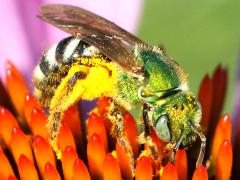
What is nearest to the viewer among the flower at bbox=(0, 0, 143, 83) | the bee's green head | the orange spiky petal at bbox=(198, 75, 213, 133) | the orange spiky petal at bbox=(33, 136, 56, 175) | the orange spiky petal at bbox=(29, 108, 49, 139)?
the bee's green head

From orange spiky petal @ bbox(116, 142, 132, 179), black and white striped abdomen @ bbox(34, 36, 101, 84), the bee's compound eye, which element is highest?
black and white striped abdomen @ bbox(34, 36, 101, 84)

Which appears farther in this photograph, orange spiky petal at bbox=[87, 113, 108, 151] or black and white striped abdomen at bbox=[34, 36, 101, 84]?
orange spiky petal at bbox=[87, 113, 108, 151]

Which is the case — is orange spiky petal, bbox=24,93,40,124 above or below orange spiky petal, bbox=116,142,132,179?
above

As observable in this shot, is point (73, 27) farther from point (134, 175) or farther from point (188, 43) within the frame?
point (188, 43)

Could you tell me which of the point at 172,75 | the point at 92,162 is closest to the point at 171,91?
the point at 172,75

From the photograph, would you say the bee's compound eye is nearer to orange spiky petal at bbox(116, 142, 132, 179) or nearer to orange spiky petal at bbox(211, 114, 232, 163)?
orange spiky petal at bbox(116, 142, 132, 179)

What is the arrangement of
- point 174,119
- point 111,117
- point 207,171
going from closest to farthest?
point 174,119 → point 111,117 → point 207,171

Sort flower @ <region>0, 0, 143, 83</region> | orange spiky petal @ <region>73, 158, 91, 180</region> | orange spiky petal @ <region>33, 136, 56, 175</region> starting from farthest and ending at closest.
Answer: flower @ <region>0, 0, 143, 83</region>
orange spiky petal @ <region>33, 136, 56, 175</region>
orange spiky petal @ <region>73, 158, 91, 180</region>

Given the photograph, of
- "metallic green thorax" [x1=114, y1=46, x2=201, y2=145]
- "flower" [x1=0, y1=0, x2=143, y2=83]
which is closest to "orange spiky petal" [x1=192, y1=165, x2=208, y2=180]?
"metallic green thorax" [x1=114, y1=46, x2=201, y2=145]
